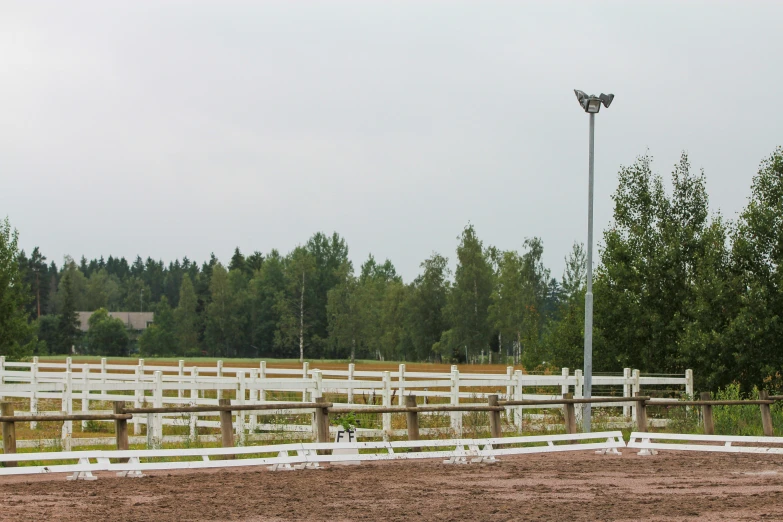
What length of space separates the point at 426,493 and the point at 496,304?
7317 cm

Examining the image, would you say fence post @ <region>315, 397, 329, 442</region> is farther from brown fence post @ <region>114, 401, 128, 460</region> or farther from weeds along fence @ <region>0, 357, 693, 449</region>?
brown fence post @ <region>114, 401, 128, 460</region>

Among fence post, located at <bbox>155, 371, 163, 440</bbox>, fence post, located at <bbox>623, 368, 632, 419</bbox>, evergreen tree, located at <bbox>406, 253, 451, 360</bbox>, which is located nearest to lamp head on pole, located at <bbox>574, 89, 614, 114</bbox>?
fence post, located at <bbox>623, 368, 632, 419</bbox>

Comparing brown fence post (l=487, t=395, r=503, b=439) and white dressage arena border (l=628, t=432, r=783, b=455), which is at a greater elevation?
brown fence post (l=487, t=395, r=503, b=439)

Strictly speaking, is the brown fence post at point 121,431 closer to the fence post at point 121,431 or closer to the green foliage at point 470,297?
the fence post at point 121,431

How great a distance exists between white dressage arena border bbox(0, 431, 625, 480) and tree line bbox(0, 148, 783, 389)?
54.6 feet

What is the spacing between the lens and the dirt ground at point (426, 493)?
10398 mm

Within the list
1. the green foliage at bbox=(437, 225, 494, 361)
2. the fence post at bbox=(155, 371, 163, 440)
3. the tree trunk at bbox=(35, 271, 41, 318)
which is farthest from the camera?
the tree trunk at bbox=(35, 271, 41, 318)

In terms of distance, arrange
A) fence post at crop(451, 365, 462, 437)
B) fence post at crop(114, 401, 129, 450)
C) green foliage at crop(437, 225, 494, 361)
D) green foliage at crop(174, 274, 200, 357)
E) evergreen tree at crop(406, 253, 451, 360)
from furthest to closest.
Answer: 1. green foliage at crop(174, 274, 200, 357)
2. evergreen tree at crop(406, 253, 451, 360)
3. green foliage at crop(437, 225, 494, 361)
4. fence post at crop(451, 365, 462, 437)
5. fence post at crop(114, 401, 129, 450)

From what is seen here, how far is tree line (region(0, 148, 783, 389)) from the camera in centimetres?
3306

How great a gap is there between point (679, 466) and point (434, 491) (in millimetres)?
4987

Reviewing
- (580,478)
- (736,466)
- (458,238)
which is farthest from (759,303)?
(458,238)

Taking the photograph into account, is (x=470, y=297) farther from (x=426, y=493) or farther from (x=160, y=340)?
(x=426, y=493)

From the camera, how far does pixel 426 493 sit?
12.1 m

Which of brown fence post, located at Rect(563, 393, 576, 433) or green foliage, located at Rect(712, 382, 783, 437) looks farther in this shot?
green foliage, located at Rect(712, 382, 783, 437)
